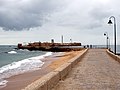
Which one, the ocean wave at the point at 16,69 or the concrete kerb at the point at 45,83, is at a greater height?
the concrete kerb at the point at 45,83

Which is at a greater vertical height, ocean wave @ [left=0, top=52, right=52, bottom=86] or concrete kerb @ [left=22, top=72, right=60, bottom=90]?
concrete kerb @ [left=22, top=72, right=60, bottom=90]

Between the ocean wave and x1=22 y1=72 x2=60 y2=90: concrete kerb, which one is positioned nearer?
x1=22 y1=72 x2=60 y2=90: concrete kerb

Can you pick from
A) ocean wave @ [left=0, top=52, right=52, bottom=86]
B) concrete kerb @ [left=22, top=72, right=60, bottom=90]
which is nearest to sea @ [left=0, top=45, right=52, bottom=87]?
ocean wave @ [left=0, top=52, right=52, bottom=86]

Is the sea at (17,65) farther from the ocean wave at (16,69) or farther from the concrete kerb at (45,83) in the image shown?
the concrete kerb at (45,83)

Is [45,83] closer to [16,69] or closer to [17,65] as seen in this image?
[16,69]

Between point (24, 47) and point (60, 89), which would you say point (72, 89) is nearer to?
point (60, 89)

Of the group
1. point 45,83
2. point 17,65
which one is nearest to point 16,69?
point 17,65

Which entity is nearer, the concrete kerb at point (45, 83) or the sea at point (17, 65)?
the concrete kerb at point (45, 83)

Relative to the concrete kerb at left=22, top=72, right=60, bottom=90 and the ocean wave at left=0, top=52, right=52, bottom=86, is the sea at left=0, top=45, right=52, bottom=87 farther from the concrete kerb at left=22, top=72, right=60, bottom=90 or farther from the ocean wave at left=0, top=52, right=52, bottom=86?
the concrete kerb at left=22, top=72, right=60, bottom=90

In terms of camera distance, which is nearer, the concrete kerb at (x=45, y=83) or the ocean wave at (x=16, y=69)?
the concrete kerb at (x=45, y=83)

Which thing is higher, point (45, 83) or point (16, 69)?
point (45, 83)

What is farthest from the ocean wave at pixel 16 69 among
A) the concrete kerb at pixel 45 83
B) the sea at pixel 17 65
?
the concrete kerb at pixel 45 83

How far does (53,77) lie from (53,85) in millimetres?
332

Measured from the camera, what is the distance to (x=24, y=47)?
500 feet
